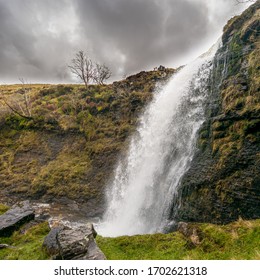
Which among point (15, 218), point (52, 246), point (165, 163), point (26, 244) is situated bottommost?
point (26, 244)

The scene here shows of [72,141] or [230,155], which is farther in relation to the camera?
[72,141]

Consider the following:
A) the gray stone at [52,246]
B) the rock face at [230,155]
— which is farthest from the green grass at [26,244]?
the rock face at [230,155]

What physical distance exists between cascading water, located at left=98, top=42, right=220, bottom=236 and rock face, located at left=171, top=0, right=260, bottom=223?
3.58 ft

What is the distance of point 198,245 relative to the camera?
22.9 feet

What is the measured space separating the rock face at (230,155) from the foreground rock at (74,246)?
234 inches

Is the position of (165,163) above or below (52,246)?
above

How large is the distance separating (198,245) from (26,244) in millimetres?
6506

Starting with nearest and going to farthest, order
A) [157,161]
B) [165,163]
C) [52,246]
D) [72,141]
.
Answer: [52,246] → [165,163] → [157,161] → [72,141]

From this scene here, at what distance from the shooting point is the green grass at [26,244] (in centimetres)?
800

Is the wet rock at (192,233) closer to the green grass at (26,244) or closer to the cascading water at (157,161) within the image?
the green grass at (26,244)

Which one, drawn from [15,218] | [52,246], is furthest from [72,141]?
[52,246]

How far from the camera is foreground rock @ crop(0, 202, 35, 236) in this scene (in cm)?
1073

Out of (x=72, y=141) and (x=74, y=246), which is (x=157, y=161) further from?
(x=72, y=141)

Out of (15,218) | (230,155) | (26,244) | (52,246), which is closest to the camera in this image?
(52,246)
